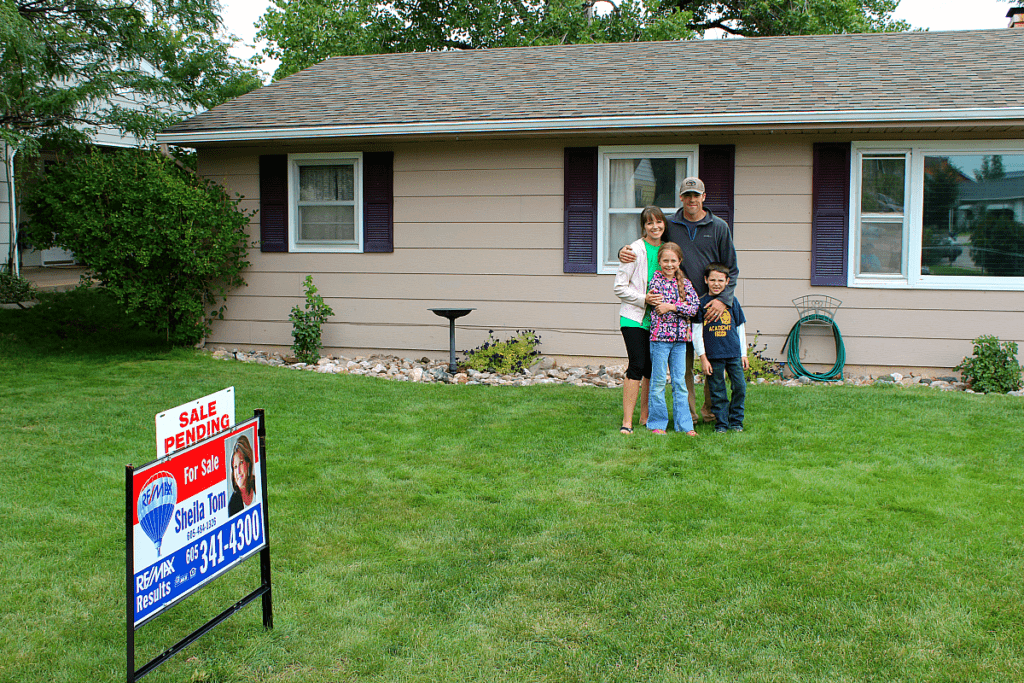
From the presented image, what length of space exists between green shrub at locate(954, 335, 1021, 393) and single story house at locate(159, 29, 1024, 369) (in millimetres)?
400

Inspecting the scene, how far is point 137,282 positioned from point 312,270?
1792 millimetres

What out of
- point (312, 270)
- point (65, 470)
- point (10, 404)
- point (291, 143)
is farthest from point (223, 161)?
point (65, 470)

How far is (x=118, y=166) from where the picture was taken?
9.13 m

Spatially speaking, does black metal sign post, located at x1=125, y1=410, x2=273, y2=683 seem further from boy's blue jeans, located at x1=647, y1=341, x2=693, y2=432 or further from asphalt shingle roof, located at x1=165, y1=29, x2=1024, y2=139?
asphalt shingle roof, located at x1=165, y1=29, x2=1024, y2=139

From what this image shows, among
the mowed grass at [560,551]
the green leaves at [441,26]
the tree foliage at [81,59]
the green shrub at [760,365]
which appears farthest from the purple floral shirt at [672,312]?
the green leaves at [441,26]

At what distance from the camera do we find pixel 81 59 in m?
10.8

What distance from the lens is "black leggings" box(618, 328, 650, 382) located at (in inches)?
231

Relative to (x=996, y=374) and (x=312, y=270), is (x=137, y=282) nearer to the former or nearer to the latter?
(x=312, y=270)

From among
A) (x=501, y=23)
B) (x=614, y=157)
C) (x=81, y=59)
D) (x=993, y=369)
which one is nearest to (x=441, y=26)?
(x=501, y=23)

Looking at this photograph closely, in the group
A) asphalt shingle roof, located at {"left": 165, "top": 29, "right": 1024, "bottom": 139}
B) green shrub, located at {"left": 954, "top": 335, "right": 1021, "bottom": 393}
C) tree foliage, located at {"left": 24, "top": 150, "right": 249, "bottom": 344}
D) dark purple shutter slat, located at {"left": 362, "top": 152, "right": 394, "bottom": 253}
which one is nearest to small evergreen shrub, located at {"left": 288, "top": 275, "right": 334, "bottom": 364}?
dark purple shutter slat, located at {"left": 362, "top": 152, "right": 394, "bottom": 253}

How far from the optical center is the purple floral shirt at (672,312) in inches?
228

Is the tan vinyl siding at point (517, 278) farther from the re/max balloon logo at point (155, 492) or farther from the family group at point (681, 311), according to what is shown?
the re/max balloon logo at point (155, 492)

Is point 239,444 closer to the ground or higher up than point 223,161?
closer to the ground

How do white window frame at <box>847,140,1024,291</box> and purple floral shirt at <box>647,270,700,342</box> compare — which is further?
white window frame at <box>847,140,1024,291</box>
